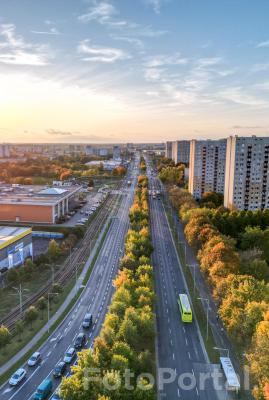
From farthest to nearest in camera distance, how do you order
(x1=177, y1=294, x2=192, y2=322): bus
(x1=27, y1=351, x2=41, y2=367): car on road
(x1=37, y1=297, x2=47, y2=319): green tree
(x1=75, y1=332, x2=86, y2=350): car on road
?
1. (x1=37, y1=297, x2=47, y2=319): green tree
2. (x1=177, y1=294, x2=192, y2=322): bus
3. (x1=75, y1=332, x2=86, y2=350): car on road
4. (x1=27, y1=351, x2=41, y2=367): car on road

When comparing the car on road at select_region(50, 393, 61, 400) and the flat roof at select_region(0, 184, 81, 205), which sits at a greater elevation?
the flat roof at select_region(0, 184, 81, 205)

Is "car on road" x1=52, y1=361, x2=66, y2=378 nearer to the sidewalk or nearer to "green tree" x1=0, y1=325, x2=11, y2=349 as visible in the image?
the sidewalk

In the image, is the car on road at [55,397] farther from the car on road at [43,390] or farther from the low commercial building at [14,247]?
the low commercial building at [14,247]

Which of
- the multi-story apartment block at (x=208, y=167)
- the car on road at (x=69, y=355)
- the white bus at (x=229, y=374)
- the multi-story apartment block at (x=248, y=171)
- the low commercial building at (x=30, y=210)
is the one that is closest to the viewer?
the white bus at (x=229, y=374)

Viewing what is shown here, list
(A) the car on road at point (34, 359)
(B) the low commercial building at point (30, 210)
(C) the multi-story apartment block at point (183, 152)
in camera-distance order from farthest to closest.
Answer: (C) the multi-story apartment block at point (183, 152) < (B) the low commercial building at point (30, 210) < (A) the car on road at point (34, 359)

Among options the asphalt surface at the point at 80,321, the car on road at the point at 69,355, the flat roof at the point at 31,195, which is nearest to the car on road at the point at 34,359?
the asphalt surface at the point at 80,321

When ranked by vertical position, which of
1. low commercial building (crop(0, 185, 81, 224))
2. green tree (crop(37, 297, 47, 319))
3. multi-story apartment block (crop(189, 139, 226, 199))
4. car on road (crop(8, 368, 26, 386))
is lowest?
car on road (crop(8, 368, 26, 386))

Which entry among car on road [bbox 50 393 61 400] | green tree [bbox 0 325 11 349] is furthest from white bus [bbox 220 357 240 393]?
green tree [bbox 0 325 11 349]
